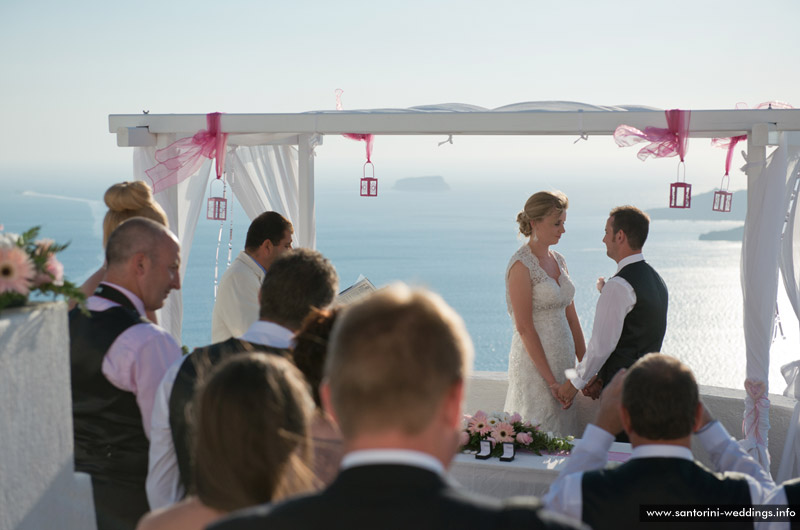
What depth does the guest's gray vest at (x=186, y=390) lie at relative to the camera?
7.95 feet

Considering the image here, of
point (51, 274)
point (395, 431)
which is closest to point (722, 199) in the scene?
point (51, 274)

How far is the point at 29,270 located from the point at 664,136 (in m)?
3.41

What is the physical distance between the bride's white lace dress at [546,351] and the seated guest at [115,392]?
8.80ft

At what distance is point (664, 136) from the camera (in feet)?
15.0

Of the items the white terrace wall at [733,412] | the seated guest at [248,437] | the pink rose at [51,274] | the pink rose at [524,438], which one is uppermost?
the pink rose at [51,274]

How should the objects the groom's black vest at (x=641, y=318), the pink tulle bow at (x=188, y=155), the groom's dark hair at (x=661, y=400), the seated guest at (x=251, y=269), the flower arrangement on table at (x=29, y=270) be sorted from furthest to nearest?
1. the pink tulle bow at (x=188, y=155)
2. the groom's black vest at (x=641, y=318)
3. the seated guest at (x=251, y=269)
4. the groom's dark hair at (x=661, y=400)
5. the flower arrangement on table at (x=29, y=270)

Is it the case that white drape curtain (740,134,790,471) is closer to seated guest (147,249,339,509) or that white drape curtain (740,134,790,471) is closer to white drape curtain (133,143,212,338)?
seated guest (147,249,339,509)

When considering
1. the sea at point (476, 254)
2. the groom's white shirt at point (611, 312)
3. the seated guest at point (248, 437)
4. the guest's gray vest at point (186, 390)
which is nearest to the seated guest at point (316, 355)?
the guest's gray vest at point (186, 390)

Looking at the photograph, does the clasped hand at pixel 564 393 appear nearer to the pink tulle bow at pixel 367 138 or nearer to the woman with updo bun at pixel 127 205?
the pink tulle bow at pixel 367 138

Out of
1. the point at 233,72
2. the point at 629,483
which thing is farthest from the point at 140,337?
the point at 233,72

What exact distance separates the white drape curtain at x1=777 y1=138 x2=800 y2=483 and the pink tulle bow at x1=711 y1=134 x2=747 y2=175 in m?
0.34

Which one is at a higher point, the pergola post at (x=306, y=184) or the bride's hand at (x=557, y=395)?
the pergola post at (x=306, y=184)

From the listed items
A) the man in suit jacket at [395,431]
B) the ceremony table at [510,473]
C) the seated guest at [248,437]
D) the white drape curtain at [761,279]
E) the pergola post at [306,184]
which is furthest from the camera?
the pergola post at [306,184]

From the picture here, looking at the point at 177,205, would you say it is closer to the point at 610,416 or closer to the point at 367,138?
the point at 367,138
